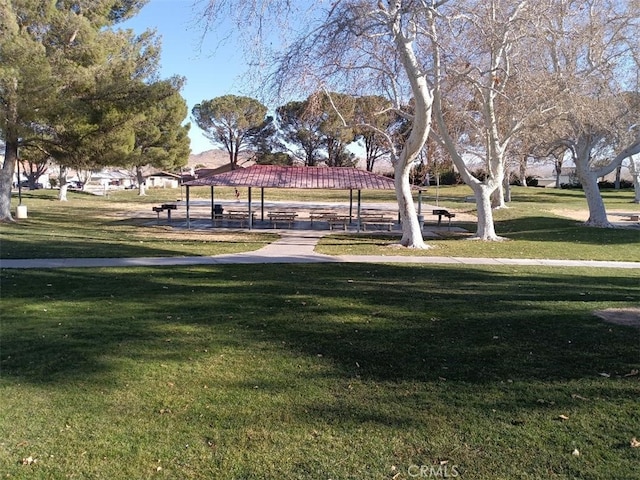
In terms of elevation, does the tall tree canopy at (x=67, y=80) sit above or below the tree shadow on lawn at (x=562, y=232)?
above

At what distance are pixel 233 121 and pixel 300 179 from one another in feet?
148

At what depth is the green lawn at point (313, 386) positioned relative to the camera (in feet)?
13.2

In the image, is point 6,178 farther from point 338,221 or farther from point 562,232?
point 562,232

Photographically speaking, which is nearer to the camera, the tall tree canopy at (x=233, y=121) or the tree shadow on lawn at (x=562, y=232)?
the tree shadow on lawn at (x=562, y=232)

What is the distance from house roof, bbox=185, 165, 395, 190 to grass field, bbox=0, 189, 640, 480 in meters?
14.4

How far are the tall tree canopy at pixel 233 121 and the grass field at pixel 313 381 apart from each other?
58.9 m

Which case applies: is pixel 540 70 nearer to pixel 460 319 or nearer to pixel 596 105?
pixel 596 105

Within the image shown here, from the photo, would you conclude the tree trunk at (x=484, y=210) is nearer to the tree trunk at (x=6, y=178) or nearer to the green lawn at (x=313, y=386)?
the green lawn at (x=313, y=386)

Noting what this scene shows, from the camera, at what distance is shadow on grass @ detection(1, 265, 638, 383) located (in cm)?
603

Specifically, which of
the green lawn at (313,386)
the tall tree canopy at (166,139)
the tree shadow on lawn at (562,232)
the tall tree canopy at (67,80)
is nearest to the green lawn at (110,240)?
the tall tree canopy at (67,80)

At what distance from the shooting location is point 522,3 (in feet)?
51.9

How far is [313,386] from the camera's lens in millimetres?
5363

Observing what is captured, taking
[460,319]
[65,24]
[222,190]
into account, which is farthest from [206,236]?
[222,190]

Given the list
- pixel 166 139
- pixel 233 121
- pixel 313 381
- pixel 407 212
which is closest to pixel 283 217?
pixel 407 212
